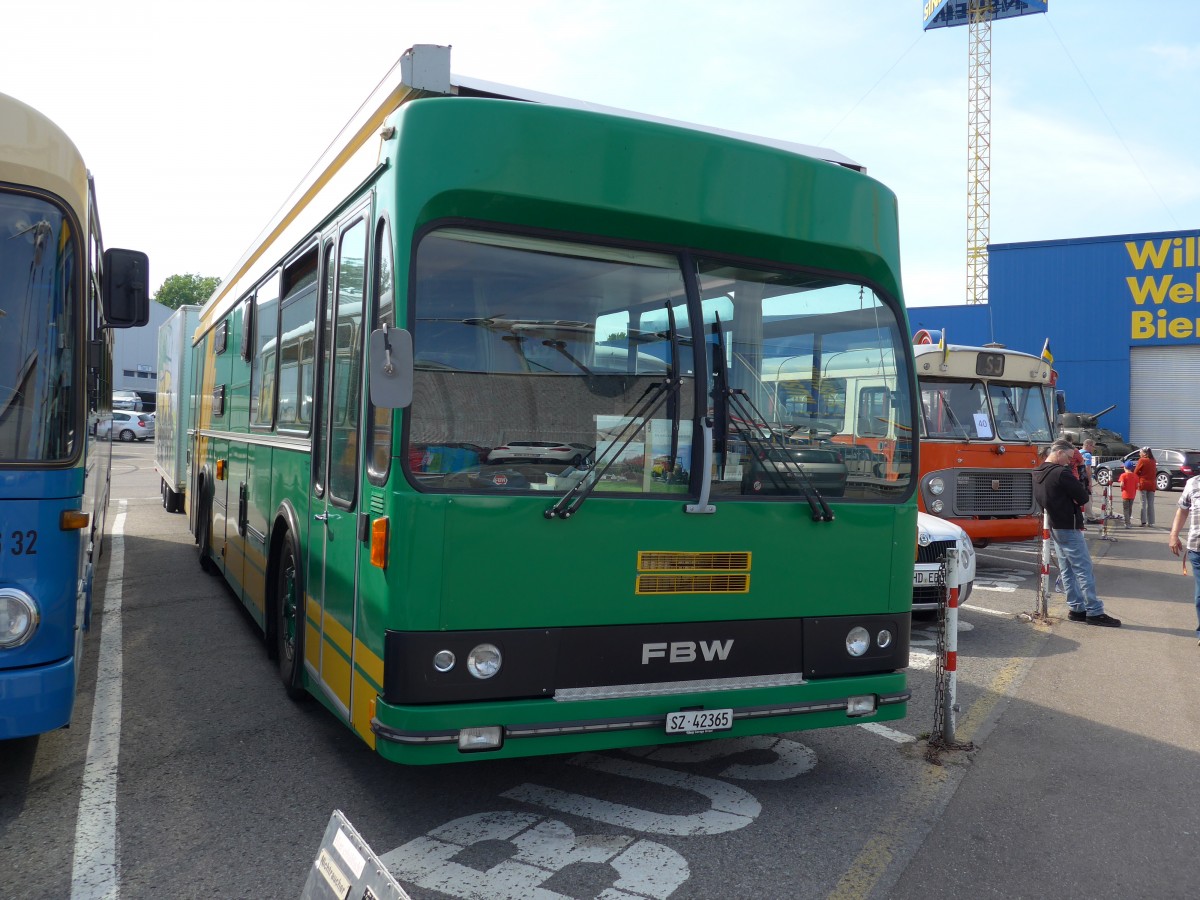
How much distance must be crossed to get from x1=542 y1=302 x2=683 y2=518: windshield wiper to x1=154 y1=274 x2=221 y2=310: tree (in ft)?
363

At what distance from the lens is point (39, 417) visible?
14.0 feet

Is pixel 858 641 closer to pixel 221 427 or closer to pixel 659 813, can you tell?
pixel 659 813

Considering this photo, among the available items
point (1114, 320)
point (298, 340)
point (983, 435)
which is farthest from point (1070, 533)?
point (1114, 320)

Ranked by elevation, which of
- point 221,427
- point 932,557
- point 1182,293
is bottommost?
point 932,557

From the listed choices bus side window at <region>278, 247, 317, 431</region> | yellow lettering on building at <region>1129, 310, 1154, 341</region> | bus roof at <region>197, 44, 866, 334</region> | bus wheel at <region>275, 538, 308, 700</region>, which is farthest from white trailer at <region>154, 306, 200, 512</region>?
yellow lettering on building at <region>1129, 310, 1154, 341</region>

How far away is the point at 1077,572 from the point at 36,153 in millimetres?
9459

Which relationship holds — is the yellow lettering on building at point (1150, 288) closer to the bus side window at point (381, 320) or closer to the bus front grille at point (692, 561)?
the bus front grille at point (692, 561)

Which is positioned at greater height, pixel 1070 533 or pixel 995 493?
pixel 995 493

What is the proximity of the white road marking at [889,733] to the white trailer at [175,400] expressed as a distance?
31.9 feet

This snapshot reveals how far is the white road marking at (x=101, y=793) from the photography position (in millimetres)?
3822

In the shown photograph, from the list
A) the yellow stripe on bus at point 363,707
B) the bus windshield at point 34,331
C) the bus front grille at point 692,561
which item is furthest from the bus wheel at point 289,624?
the bus front grille at point 692,561

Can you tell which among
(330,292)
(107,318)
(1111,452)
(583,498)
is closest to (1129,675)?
(583,498)

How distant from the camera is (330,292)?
5.28 metres

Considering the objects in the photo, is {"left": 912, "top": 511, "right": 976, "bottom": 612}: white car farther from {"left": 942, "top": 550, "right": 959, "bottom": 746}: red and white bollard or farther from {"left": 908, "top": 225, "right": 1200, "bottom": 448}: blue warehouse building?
{"left": 908, "top": 225, "right": 1200, "bottom": 448}: blue warehouse building
